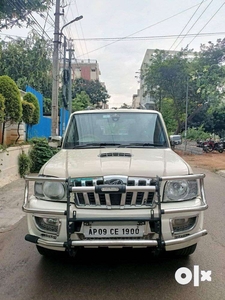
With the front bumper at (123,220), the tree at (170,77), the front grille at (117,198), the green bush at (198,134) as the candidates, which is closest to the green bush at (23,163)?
the front bumper at (123,220)

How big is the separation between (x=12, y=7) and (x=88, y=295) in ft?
29.2

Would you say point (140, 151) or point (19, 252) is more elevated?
point (140, 151)

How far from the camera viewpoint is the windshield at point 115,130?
393cm

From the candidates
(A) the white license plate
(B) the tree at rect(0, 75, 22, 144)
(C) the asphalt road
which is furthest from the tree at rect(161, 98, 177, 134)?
(A) the white license plate

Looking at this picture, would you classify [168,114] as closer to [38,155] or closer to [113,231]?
[38,155]

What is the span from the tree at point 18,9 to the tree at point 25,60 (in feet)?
38.0

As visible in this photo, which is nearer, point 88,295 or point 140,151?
point 88,295

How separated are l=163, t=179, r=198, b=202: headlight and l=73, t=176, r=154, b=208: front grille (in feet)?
0.67

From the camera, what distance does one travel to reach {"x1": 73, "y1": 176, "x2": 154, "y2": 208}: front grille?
8.63ft

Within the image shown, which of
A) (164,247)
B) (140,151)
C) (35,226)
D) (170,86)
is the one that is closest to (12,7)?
(140,151)

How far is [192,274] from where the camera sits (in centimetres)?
299

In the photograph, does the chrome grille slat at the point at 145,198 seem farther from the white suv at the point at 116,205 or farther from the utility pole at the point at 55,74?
the utility pole at the point at 55,74

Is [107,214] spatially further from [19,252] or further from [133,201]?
[19,252]

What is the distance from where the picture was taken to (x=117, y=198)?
8.67 feet
